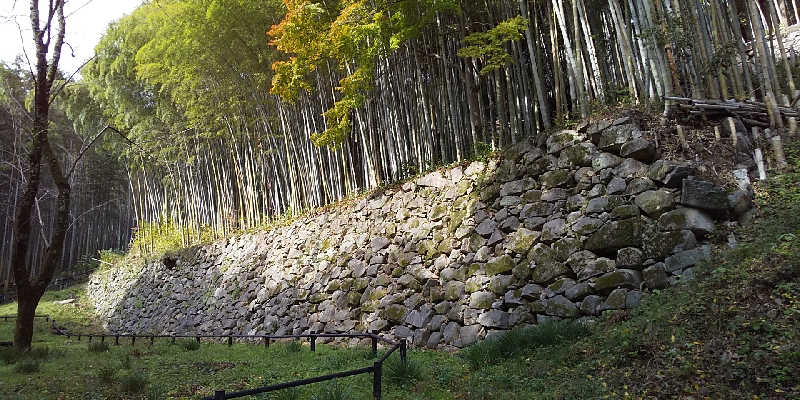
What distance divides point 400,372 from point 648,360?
2.25m

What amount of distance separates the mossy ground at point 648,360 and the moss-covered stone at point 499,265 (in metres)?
1.27

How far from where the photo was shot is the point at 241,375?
5.10 m

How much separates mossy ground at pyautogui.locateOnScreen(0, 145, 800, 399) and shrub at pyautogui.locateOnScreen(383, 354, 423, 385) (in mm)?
31

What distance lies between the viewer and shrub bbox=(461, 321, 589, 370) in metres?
4.63

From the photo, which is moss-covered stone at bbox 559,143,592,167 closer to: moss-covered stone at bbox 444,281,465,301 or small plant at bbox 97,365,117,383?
moss-covered stone at bbox 444,281,465,301

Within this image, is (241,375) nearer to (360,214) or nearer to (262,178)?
(360,214)

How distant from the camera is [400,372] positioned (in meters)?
4.35

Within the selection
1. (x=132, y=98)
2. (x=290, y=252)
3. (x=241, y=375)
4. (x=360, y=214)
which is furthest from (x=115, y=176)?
(x=241, y=375)

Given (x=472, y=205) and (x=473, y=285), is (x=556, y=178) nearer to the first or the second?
(x=472, y=205)

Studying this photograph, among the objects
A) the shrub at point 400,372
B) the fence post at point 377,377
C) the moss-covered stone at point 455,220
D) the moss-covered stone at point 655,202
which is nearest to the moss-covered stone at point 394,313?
the moss-covered stone at point 455,220

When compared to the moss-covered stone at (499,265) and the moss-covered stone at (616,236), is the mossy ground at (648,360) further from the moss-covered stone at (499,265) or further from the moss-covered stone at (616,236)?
the moss-covered stone at (499,265)

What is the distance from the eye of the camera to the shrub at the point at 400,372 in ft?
14.2

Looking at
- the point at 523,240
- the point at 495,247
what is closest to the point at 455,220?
the point at 495,247

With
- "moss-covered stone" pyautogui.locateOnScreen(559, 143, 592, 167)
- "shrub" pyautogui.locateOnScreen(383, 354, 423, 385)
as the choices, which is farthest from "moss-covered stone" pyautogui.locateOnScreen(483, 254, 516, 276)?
"shrub" pyautogui.locateOnScreen(383, 354, 423, 385)
